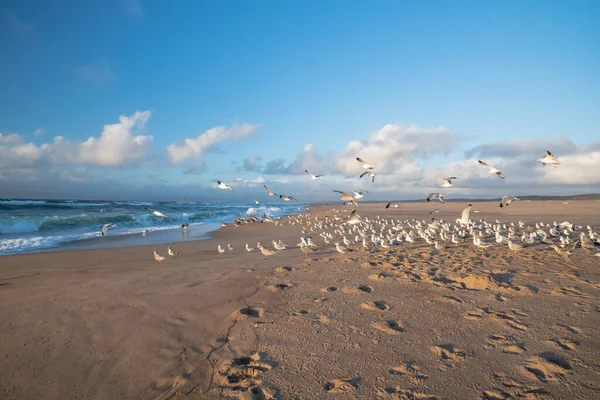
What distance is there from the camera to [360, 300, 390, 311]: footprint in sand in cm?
596

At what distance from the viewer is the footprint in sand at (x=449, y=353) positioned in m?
4.26

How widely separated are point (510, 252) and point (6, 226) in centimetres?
2749

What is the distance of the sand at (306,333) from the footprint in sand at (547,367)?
0.02m

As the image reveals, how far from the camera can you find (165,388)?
3959 millimetres

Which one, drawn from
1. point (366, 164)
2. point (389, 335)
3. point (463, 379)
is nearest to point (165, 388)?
point (389, 335)

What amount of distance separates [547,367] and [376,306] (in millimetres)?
2613

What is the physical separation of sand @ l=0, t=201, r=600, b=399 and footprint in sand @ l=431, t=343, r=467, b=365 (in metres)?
0.02

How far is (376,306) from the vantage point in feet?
19.8

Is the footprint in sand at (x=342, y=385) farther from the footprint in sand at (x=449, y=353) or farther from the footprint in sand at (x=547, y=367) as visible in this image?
the footprint in sand at (x=547, y=367)

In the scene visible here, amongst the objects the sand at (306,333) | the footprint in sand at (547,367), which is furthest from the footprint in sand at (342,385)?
the footprint in sand at (547,367)

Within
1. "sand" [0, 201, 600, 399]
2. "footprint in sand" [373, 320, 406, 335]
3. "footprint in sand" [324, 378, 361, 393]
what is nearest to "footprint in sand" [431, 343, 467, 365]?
"sand" [0, 201, 600, 399]

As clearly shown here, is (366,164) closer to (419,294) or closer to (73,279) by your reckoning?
(419,294)

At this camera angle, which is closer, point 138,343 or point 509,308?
point 138,343

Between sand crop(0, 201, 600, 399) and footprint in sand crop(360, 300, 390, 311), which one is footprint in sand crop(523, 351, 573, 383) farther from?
footprint in sand crop(360, 300, 390, 311)
